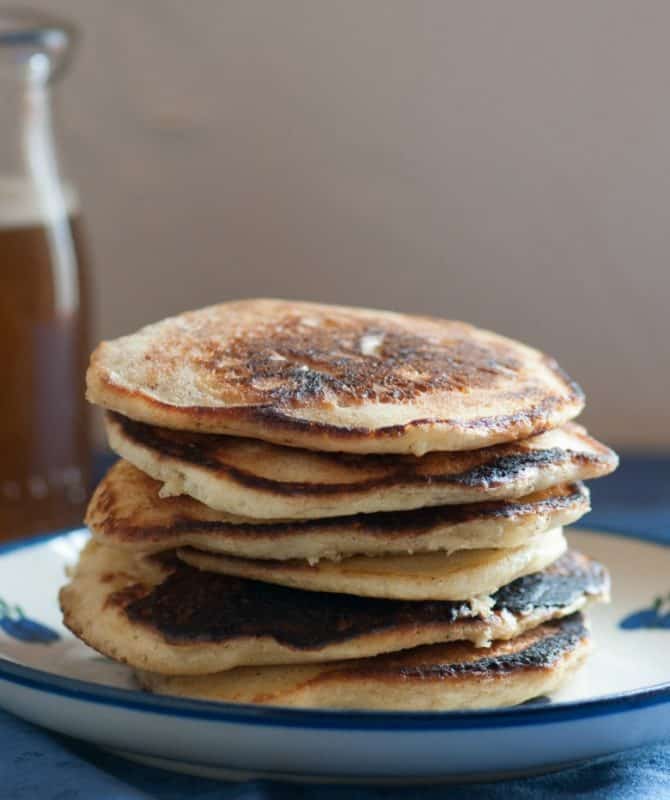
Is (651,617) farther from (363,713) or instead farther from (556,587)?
(363,713)

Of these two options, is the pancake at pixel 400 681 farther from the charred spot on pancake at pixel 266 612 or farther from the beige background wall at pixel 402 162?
the beige background wall at pixel 402 162

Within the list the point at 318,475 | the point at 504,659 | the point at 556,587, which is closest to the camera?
the point at 318,475

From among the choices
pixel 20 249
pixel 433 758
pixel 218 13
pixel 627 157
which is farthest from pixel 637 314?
pixel 433 758

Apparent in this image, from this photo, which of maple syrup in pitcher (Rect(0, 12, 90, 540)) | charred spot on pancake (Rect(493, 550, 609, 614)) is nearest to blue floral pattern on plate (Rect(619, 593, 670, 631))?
charred spot on pancake (Rect(493, 550, 609, 614))

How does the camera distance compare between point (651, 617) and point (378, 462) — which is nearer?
point (378, 462)

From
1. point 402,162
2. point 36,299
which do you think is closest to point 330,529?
point 36,299
